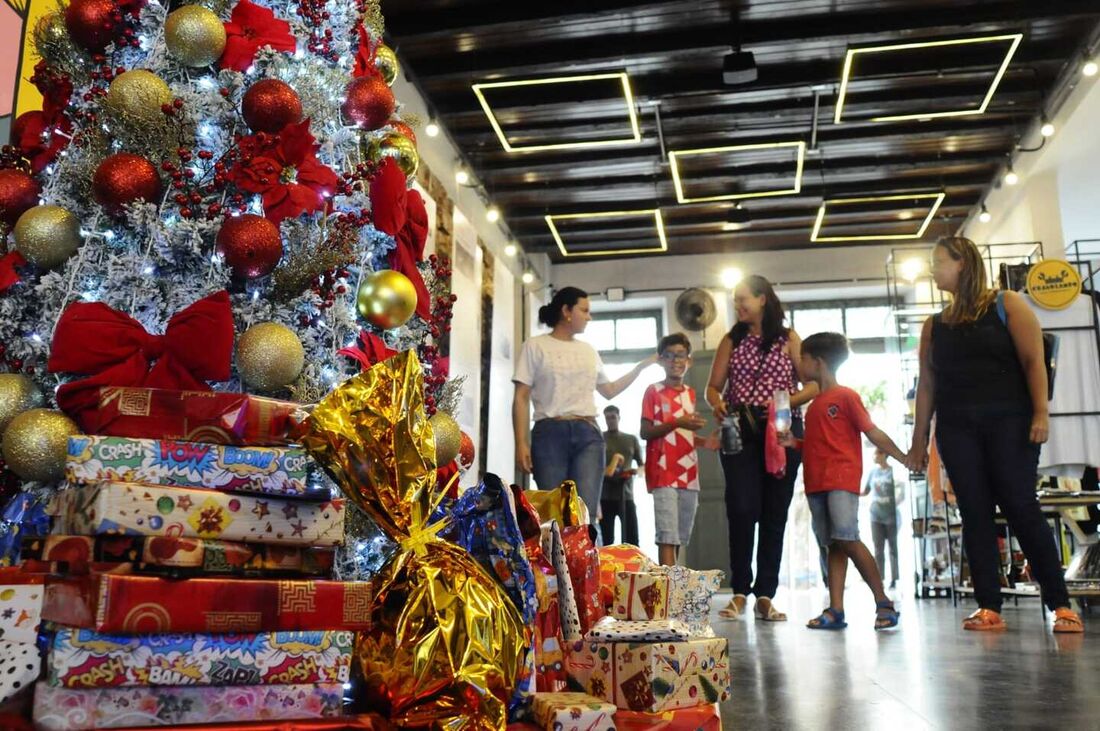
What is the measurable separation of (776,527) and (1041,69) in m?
5.10

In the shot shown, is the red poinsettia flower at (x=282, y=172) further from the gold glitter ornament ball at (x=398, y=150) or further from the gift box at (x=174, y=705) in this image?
the gift box at (x=174, y=705)

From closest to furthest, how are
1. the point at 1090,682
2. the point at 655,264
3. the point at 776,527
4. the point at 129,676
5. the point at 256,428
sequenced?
the point at 129,676, the point at 256,428, the point at 1090,682, the point at 776,527, the point at 655,264

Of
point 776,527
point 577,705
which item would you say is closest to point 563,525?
point 577,705

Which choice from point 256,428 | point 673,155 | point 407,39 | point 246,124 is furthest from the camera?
point 673,155

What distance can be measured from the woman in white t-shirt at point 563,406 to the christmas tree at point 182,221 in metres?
1.83

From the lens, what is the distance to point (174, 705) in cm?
94

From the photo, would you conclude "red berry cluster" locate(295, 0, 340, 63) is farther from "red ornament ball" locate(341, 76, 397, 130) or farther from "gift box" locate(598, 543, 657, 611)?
"gift box" locate(598, 543, 657, 611)

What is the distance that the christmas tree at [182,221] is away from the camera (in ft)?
4.56

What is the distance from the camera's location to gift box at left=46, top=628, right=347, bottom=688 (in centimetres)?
91

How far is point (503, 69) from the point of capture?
6.55 meters

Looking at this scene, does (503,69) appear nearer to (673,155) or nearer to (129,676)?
(673,155)

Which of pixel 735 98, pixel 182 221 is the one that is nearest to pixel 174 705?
pixel 182 221

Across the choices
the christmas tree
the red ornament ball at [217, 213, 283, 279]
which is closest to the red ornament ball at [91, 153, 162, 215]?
the christmas tree

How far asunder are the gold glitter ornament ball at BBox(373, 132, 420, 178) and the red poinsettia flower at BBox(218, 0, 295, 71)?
0.28 meters
